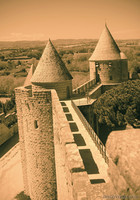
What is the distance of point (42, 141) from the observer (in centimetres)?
1034

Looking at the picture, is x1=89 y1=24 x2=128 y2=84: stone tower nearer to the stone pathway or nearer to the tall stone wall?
the tall stone wall

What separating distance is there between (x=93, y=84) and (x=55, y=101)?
10.3 m

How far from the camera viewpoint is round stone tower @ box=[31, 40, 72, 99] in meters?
12.3

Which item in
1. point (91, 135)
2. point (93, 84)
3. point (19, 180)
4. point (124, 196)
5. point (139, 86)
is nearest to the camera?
point (124, 196)

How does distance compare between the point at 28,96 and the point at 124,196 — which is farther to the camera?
the point at 28,96

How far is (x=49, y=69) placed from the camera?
12508 millimetres

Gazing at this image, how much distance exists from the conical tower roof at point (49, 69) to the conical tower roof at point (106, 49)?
21.2 feet

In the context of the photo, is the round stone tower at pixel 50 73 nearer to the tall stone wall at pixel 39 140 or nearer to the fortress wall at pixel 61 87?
the fortress wall at pixel 61 87

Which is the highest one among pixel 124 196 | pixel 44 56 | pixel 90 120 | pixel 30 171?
pixel 44 56

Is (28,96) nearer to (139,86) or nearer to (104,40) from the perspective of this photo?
(139,86)

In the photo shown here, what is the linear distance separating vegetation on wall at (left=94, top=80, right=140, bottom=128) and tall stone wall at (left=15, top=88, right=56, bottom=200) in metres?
4.33

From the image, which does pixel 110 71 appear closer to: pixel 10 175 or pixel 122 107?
pixel 122 107

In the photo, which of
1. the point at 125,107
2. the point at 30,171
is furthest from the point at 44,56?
the point at 30,171

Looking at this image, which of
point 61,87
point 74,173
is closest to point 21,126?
point 61,87
